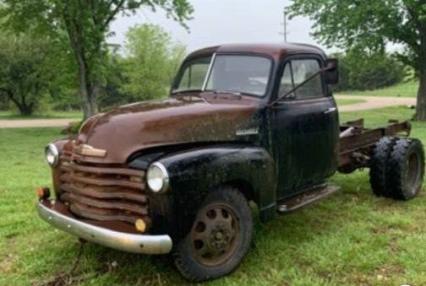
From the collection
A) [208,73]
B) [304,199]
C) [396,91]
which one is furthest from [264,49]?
[396,91]

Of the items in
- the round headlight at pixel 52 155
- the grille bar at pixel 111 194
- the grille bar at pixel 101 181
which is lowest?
the grille bar at pixel 111 194

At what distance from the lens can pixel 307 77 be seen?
5.97 m

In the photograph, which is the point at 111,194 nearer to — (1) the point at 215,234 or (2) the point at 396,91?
(1) the point at 215,234

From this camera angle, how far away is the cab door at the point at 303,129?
5.44 m

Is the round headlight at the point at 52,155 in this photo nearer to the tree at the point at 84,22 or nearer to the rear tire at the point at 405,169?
the rear tire at the point at 405,169

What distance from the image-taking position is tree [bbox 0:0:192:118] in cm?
2025

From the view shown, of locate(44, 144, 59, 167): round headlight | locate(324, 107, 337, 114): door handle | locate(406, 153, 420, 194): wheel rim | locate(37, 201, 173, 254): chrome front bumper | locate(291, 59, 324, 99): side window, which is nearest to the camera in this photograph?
locate(37, 201, 173, 254): chrome front bumper

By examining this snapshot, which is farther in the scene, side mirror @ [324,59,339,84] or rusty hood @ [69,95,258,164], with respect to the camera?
side mirror @ [324,59,339,84]

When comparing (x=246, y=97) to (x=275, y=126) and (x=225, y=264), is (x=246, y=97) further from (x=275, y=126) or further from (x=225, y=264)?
(x=225, y=264)

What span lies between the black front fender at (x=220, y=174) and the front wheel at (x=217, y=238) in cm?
14

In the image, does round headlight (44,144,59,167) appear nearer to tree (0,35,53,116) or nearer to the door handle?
the door handle

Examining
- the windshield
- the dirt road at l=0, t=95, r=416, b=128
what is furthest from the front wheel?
the dirt road at l=0, t=95, r=416, b=128

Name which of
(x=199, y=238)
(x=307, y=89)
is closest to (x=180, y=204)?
(x=199, y=238)

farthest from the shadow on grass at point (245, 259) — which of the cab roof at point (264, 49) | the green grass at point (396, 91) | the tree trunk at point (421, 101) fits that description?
the green grass at point (396, 91)
